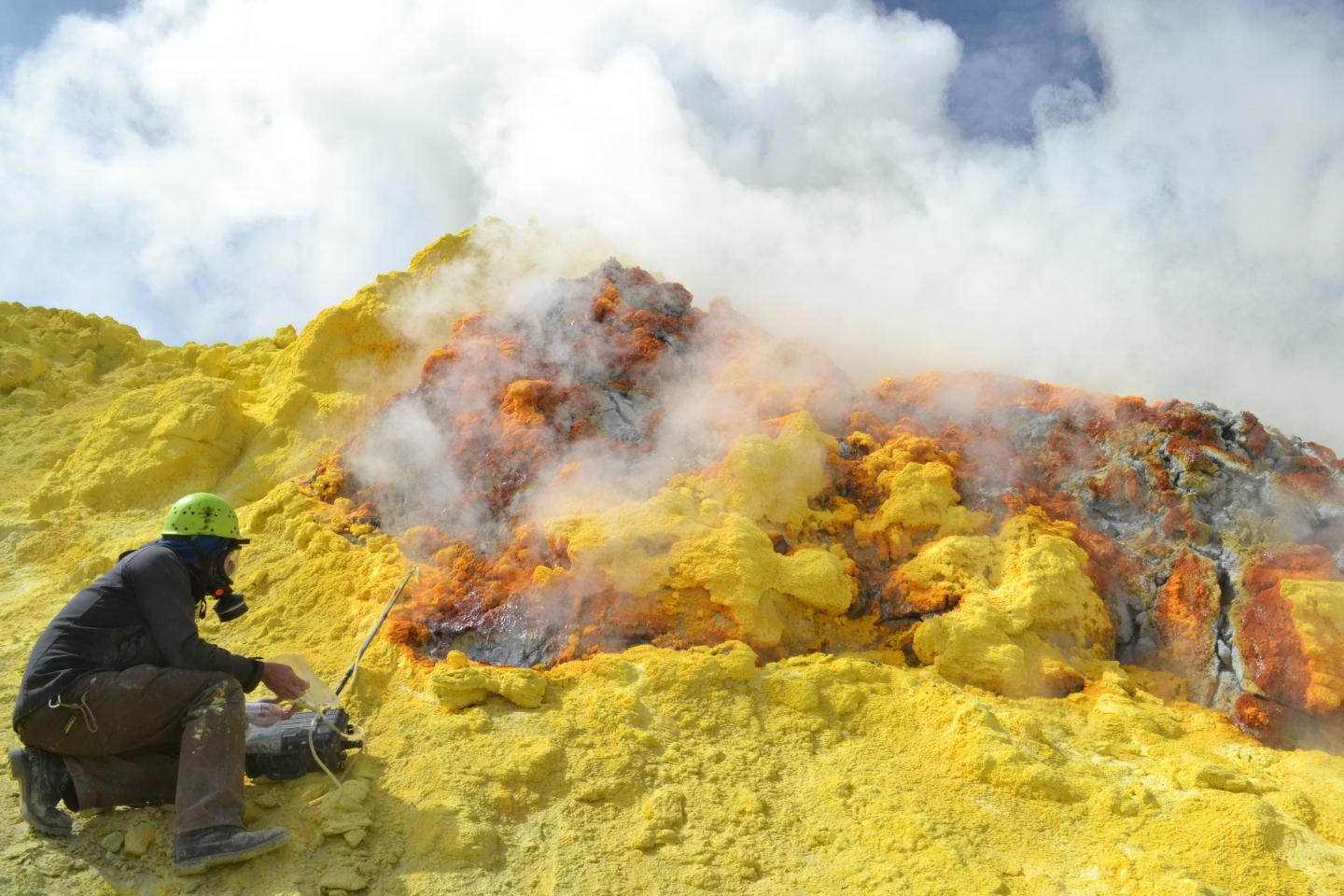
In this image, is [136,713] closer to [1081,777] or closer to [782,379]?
[1081,777]

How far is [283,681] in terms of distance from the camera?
11.2ft

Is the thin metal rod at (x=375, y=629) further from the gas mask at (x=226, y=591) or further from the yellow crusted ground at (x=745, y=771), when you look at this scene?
the gas mask at (x=226, y=591)

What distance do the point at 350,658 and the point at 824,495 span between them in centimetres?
304

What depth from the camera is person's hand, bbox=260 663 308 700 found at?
3.40 meters

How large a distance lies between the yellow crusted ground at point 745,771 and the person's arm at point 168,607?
2.07ft

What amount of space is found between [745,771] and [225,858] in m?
1.99

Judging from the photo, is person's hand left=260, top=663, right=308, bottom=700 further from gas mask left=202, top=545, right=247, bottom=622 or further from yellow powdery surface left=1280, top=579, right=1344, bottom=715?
yellow powdery surface left=1280, top=579, right=1344, bottom=715

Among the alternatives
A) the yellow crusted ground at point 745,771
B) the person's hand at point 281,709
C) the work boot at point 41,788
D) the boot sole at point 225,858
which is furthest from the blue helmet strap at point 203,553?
the boot sole at point 225,858

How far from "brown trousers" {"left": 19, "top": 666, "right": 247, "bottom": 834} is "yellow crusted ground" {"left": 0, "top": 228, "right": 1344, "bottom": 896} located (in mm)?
157

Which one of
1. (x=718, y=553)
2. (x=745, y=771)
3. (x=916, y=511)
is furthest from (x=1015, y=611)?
(x=745, y=771)

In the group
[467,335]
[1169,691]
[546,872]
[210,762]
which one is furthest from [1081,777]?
[467,335]

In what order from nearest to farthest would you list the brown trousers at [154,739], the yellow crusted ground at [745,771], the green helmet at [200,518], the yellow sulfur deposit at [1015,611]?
the brown trousers at [154,739]
the yellow crusted ground at [745,771]
the green helmet at [200,518]
the yellow sulfur deposit at [1015,611]

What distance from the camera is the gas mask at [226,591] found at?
3416 mm

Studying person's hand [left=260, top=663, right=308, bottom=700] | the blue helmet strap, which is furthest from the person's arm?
person's hand [left=260, top=663, right=308, bottom=700]
